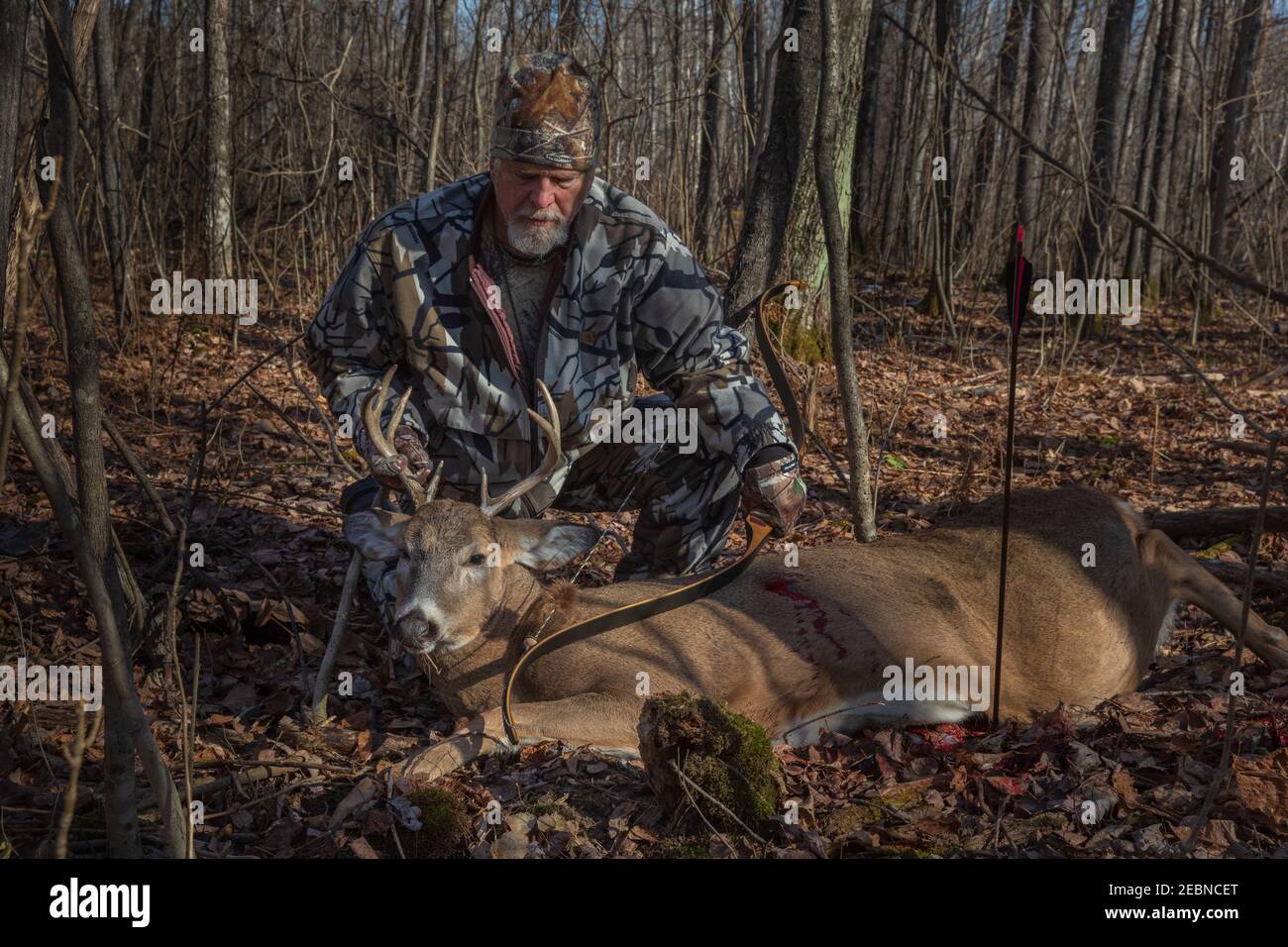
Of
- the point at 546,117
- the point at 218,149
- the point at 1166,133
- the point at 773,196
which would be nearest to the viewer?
the point at 546,117

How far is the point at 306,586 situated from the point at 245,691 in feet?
3.44

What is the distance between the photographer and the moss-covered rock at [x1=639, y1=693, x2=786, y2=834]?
3.23 meters

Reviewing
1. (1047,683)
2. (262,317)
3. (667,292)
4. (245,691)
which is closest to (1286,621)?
(1047,683)

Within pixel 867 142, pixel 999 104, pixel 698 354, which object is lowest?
pixel 698 354

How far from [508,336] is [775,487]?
1342 mm

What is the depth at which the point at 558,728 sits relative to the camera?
13.5 ft

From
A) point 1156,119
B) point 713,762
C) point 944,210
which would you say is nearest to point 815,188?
point 944,210

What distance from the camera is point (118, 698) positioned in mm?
2482

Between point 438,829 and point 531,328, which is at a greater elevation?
point 531,328

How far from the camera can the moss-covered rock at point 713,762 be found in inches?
127

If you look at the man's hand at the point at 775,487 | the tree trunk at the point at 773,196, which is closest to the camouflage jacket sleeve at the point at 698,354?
the man's hand at the point at 775,487

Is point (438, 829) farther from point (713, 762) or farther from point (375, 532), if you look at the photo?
point (375, 532)

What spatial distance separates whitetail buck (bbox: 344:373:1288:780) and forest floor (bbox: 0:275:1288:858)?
171mm

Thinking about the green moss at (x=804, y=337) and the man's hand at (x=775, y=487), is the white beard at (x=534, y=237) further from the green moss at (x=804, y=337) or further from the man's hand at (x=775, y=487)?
the green moss at (x=804, y=337)
